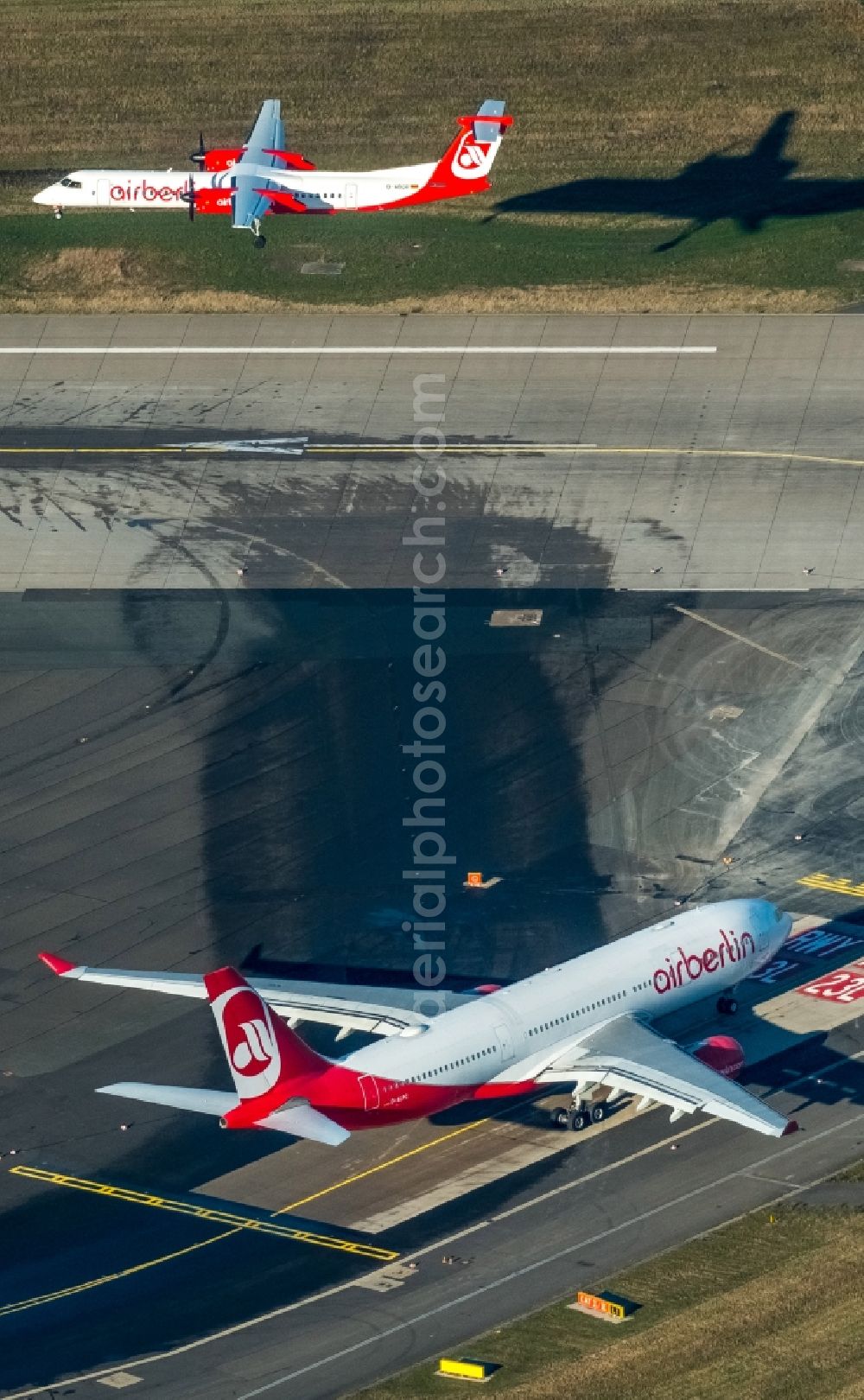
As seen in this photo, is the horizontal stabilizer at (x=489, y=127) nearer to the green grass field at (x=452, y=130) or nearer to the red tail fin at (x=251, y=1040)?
the green grass field at (x=452, y=130)

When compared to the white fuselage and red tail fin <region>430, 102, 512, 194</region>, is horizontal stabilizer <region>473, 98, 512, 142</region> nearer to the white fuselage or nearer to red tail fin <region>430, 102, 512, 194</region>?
red tail fin <region>430, 102, 512, 194</region>

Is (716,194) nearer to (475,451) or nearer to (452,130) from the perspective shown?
(452,130)

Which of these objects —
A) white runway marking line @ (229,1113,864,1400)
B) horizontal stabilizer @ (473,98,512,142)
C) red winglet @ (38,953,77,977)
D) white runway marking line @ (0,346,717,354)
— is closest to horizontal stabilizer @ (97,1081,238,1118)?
white runway marking line @ (229,1113,864,1400)

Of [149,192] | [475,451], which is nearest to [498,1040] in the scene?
[475,451]

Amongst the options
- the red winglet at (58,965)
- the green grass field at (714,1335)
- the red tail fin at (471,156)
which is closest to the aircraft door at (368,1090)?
the green grass field at (714,1335)

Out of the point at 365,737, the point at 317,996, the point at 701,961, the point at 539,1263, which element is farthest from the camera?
the point at 365,737

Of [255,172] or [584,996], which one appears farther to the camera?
[255,172]
